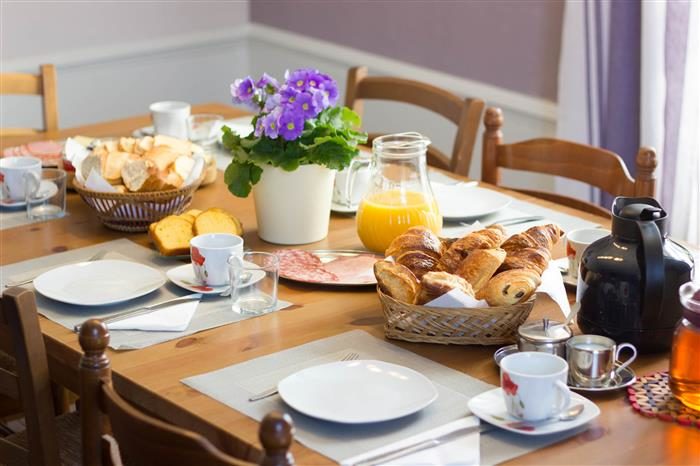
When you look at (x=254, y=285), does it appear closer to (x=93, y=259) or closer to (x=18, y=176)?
(x=93, y=259)

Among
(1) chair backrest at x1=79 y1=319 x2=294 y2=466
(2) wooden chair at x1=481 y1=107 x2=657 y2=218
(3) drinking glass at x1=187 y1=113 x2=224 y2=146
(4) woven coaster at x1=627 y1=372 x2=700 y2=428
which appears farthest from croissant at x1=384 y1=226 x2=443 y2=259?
(3) drinking glass at x1=187 y1=113 x2=224 y2=146

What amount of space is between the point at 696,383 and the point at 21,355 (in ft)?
2.84

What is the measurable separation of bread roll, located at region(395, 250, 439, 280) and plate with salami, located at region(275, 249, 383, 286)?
0.53 ft

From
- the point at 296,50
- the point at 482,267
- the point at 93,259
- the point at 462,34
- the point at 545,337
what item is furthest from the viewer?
the point at 296,50

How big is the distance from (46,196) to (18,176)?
8 cm

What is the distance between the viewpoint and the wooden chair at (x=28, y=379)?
1.43m

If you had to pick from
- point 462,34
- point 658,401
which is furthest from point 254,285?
point 462,34

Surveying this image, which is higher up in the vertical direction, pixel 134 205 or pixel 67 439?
pixel 134 205

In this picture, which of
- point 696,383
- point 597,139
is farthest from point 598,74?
point 696,383

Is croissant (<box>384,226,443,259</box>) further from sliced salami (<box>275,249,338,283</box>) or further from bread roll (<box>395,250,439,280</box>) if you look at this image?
sliced salami (<box>275,249,338,283</box>)

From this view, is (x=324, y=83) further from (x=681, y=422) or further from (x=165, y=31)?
(x=165, y=31)

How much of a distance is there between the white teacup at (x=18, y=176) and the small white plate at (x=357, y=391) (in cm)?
94

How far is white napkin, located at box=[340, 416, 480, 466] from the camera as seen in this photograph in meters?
1.21

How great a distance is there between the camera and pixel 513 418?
4.21 feet
